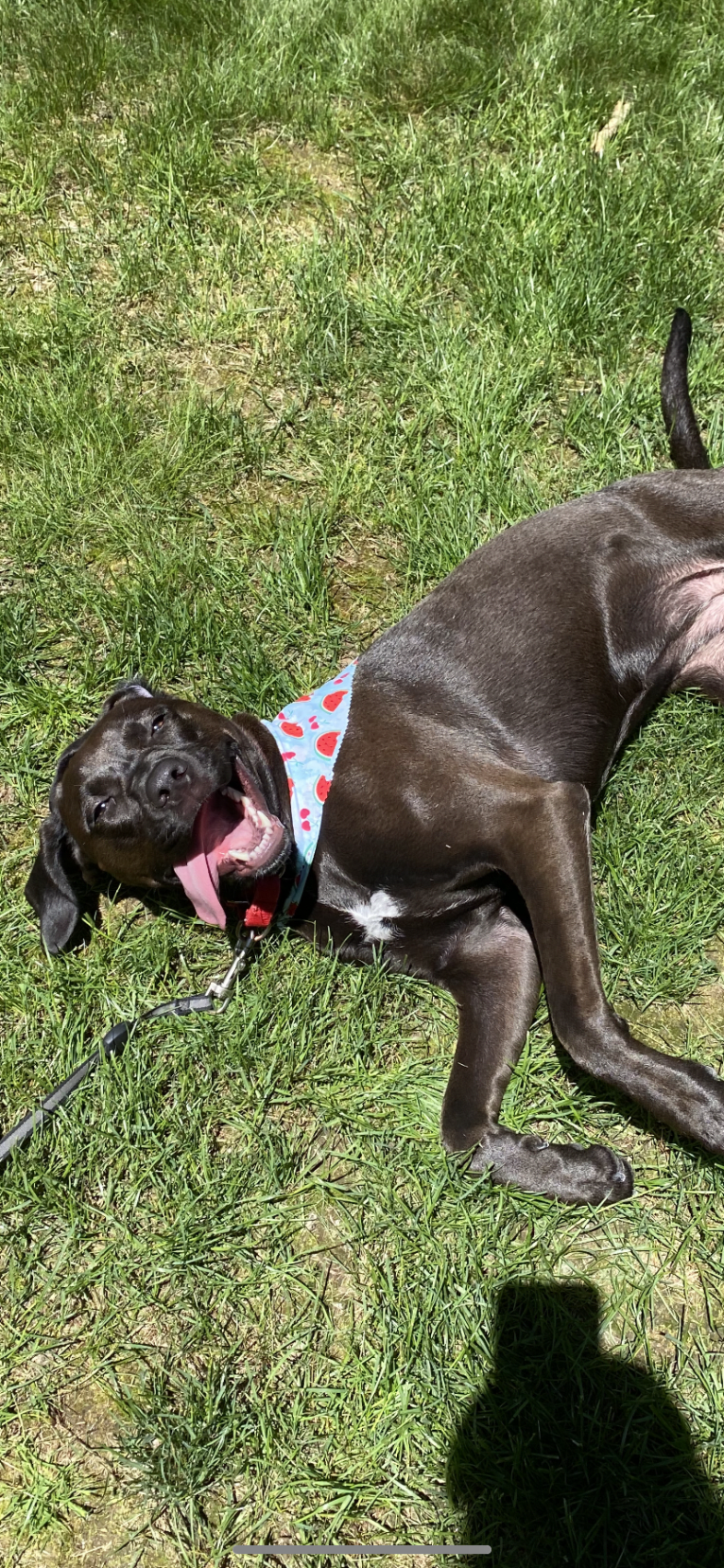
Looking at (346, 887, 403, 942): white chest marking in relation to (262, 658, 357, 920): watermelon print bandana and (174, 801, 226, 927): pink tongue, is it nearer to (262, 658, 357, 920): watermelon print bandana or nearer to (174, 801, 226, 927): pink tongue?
(262, 658, 357, 920): watermelon print bandana

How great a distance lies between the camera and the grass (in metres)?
3.04

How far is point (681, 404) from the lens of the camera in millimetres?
4430

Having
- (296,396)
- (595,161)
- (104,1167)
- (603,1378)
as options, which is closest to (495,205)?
(595,161)

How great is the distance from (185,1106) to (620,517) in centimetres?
255

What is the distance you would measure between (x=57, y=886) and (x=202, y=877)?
0.61 meters

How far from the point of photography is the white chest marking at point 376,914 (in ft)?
11.9

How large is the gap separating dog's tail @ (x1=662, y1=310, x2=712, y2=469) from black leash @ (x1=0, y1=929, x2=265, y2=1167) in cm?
257

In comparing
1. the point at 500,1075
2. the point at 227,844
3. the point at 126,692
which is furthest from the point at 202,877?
the point at 500,1075

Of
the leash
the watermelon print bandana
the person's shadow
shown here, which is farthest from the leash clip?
the person's shadow

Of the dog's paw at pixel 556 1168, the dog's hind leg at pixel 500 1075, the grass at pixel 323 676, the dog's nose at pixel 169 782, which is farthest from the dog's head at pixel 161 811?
the dog's paw at pixel 556 1168

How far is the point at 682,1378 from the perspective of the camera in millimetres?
3018

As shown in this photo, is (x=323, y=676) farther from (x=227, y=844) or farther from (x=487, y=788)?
(x=487, y=788)

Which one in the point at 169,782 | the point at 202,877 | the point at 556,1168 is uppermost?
the point at 169,782

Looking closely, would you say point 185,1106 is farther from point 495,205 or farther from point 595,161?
point 595,161
